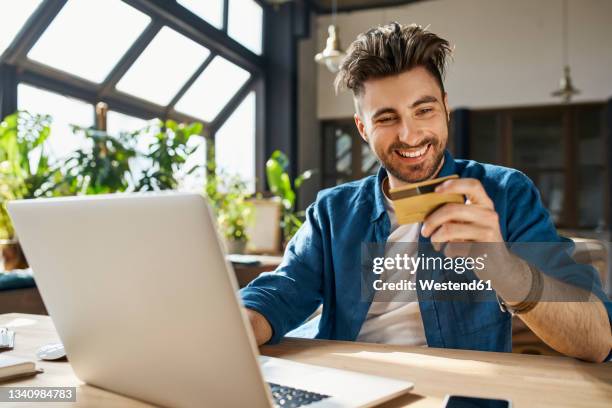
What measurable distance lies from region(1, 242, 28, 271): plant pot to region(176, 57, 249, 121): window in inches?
121

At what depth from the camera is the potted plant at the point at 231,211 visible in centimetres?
404

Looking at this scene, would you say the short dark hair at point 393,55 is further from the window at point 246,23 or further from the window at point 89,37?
the window at point 246,23

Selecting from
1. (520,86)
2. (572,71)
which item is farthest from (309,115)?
(572,71)

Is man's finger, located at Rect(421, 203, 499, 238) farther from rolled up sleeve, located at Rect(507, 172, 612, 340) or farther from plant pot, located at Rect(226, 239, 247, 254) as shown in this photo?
plant pot, located at Rect(226, 239, 247, 254)

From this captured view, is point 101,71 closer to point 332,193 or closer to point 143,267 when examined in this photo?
point 332,193

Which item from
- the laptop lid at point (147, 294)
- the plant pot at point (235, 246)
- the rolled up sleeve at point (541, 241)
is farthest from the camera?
the plant pot at point (235, 246)

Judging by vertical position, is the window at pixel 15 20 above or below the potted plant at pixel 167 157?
above

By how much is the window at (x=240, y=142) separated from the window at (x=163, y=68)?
38.5 inches

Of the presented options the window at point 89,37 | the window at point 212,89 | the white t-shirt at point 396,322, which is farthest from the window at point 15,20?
the white t-shirt at point 396,322

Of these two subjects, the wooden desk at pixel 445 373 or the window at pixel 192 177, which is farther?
the window at pixel 192 177

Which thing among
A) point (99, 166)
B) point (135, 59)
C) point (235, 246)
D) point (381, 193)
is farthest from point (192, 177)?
point (381, 193)

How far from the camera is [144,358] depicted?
784 mm

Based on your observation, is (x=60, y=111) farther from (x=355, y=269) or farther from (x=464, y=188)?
(x=464, y=188)

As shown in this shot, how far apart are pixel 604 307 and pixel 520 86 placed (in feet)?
21.0
